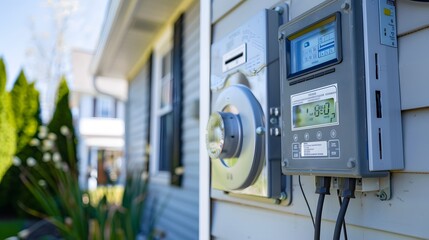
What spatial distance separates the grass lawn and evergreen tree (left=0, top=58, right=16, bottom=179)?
36.1 inches

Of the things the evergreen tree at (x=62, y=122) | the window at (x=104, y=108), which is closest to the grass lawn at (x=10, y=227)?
the evergreen tree at (x=62, y=122)

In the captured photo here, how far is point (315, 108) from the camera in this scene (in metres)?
0.86

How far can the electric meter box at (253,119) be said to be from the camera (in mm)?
1071

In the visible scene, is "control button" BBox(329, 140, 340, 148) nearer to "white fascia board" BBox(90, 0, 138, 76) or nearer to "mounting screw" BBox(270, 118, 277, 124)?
"mounting screw" BBox(270, 118, 277, 124)

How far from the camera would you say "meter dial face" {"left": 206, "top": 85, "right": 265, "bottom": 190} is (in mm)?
1086

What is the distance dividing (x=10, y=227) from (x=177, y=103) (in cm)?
429

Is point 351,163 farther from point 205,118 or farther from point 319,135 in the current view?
point 205,118

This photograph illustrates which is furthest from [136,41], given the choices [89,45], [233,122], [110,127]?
[89,45]

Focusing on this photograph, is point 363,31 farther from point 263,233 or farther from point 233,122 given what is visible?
point 263,233

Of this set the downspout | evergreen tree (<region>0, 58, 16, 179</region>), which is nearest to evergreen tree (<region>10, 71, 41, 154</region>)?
evergreen tree (<region>0, 58, 16, 179</region>)

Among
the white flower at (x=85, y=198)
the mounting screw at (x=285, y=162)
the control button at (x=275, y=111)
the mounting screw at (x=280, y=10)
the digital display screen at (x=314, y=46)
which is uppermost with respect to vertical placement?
the mounting screw at (x=280, y=10)

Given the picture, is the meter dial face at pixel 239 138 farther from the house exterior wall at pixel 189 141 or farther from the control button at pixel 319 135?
the house exterior wall at pixel 189 141

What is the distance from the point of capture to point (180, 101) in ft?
12.5

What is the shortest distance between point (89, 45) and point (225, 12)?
16783 millimetres
